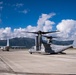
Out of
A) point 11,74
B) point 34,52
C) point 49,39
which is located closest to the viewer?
point 11,74

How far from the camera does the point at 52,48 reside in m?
67.4

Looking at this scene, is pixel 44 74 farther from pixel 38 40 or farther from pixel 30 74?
pixel 38 40

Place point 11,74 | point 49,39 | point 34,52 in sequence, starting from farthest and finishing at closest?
point 49,39 → point 34,52 → point 11,74

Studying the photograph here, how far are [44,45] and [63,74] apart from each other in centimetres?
4561

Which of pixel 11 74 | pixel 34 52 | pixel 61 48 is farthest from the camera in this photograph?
pixel 34 52

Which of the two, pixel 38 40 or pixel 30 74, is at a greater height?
pixel 38 40

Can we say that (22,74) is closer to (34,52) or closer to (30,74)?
(30,74)

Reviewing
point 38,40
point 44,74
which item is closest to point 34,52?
point 38,40

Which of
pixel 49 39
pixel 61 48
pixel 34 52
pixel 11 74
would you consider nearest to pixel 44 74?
pixel 11 74

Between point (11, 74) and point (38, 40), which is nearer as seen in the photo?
point (11, 74)

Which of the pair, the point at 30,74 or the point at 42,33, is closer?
the point at 30,74

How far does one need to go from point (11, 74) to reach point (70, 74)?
17.3 feet

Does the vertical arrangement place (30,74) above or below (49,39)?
below

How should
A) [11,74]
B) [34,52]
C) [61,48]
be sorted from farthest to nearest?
1. [34,52]
2. [61,48]
3. [11,74]
